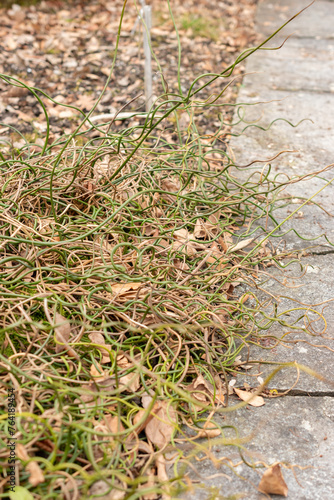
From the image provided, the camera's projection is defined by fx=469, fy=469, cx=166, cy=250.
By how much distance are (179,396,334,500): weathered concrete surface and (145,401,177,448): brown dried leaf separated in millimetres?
101

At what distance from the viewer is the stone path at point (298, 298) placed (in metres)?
1.20

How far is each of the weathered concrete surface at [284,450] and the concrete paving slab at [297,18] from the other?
12.6 feet

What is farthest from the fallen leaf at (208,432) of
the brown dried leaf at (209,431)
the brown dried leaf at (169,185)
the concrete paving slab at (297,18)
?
the concrete paving slab at (297,18)

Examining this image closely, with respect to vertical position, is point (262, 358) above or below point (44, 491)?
below

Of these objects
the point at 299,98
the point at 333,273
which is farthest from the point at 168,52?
the point at 333,273

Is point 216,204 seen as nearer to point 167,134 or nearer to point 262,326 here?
point 262,326

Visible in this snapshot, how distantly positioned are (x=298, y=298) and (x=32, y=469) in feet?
3.62

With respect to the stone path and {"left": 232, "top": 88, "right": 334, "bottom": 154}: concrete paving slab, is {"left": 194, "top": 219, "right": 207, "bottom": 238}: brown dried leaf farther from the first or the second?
{"left": 232, "top": 88, "right": 334, "bottom": 154}: concrete paving slab

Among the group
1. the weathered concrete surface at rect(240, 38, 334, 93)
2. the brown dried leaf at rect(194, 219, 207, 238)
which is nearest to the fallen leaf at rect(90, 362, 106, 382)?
the brown dried leaf at rect(194, 219, 207, 238)

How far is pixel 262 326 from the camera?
1.64 meters

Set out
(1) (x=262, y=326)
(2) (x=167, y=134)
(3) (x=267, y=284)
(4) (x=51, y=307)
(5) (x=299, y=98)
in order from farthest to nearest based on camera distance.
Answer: (5) (x=299, y=98) < (2) (x=167, y=134) < (3) (x=267, y=284) < (1) (x=262, y=326) < (4) (x=51, y=307)

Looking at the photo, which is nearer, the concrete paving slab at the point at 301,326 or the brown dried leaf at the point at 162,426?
the brown dried leaf at the point at 162,426

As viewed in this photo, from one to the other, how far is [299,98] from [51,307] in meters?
2.49

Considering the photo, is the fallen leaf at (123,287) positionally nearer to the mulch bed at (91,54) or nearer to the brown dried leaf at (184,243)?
the brown dried leaf at (184,243)
